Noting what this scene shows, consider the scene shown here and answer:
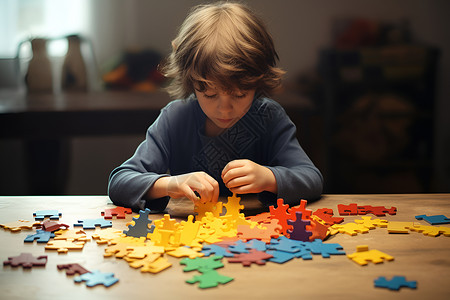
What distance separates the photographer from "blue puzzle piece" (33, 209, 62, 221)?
41.6 inches

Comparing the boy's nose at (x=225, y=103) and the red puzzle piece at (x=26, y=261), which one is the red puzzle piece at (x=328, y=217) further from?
the red puzzle piece at (x=26, y=261)

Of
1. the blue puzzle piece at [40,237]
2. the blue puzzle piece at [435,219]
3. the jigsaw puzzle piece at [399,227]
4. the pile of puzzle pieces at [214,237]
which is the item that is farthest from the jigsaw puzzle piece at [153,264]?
the blue puzzle piece at [435,219]

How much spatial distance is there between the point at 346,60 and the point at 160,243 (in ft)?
7.68

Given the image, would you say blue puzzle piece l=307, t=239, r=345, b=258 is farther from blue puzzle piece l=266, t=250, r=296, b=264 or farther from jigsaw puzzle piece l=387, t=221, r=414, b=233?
jigsaw puzzle piece l=387, t=221, r=414, b=233

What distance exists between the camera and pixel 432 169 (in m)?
3.12

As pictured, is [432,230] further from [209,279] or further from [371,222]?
[209,279]

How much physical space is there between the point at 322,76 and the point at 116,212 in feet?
7.10

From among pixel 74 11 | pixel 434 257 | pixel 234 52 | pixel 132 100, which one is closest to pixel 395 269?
pixel 434 257

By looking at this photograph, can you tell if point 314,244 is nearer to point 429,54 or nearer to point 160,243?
point 160,243

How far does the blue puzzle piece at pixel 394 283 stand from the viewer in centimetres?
71

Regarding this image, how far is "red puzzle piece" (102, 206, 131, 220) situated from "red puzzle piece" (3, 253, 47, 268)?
247 mm

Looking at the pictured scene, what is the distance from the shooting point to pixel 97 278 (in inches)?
29.0

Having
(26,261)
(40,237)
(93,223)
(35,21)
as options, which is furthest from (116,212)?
(35,21)

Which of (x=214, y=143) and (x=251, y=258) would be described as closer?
(x=251, y=258)
